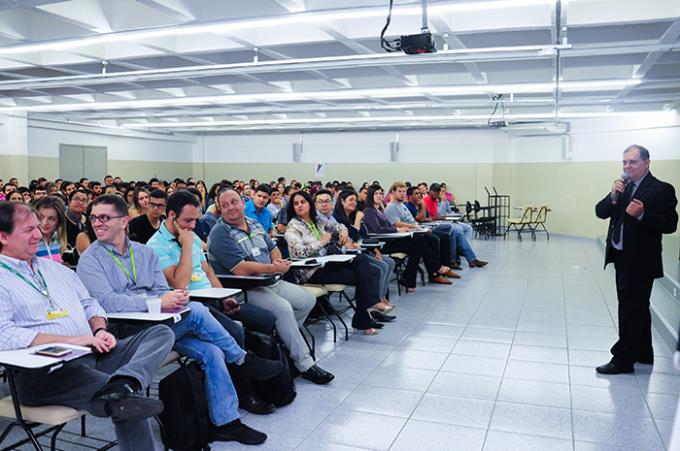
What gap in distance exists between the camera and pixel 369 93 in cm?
948

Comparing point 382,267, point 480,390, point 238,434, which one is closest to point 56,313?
point 238,434

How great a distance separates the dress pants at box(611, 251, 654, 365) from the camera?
3947mm

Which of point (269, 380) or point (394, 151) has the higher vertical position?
point (394, 151)

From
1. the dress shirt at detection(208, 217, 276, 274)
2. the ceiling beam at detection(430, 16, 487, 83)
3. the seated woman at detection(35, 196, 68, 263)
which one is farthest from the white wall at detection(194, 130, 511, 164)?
the seated woman at detection(35, 196, 68, 263)

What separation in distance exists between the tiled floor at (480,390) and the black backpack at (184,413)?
160mm

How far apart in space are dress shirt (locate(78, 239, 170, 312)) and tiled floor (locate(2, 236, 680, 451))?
0.75 metres

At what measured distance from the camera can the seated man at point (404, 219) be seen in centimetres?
775

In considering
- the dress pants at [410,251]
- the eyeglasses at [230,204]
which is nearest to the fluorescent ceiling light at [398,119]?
the dress pants at [410,251]

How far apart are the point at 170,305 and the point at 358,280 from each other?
86.0 inches

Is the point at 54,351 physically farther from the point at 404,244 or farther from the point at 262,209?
the point at 404,244

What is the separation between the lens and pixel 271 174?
18.9 meters

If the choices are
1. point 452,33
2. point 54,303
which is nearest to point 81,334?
point 54,303

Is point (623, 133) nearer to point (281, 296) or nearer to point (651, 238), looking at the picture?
point (651, 238)

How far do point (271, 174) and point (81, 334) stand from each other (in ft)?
54.0
